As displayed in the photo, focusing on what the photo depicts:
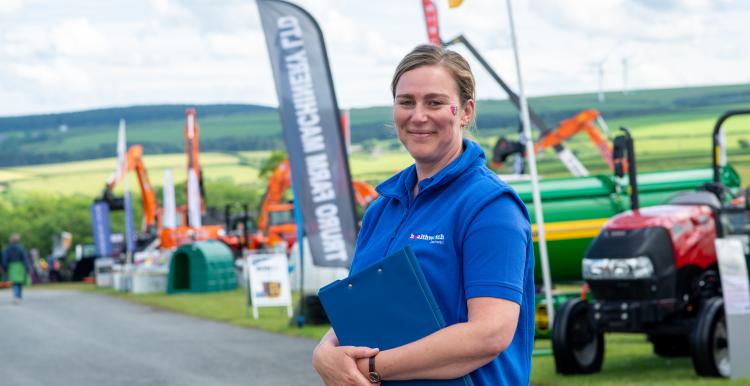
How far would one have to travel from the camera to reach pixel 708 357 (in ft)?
39.2

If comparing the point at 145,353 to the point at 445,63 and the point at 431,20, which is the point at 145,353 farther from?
the point at 445,63

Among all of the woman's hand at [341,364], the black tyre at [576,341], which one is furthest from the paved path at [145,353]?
the woman's hand at [341,364]

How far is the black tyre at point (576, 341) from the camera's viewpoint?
1278 cm

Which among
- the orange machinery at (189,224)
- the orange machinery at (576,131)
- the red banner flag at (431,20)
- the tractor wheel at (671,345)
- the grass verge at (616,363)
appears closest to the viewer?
the grass verge at (616,363)

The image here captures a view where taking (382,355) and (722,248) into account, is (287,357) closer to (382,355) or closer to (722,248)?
(722,248)

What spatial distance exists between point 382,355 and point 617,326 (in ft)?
32.2

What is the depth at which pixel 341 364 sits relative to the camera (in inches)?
132

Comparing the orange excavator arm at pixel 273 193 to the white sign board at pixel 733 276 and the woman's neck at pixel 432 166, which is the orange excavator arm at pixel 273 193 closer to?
the white sign board at pixel 733 276

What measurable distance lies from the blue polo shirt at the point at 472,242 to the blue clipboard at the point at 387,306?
0.21 feet

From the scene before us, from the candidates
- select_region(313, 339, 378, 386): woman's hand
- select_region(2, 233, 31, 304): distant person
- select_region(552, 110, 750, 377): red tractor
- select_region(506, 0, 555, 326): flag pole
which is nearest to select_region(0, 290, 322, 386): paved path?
select_region(552, 110, 750, 377): red tractor

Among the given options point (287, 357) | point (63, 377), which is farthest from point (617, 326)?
point (63, 377)

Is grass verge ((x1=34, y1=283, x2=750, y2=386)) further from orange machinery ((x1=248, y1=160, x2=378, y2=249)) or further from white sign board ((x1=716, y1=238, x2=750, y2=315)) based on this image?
orange machinery ((x1=248, y1=160, x2=378, y2=249))

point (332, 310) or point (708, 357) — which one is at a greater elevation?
point (332, 310)

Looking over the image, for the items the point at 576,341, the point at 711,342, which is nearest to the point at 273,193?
the point at 576,341
